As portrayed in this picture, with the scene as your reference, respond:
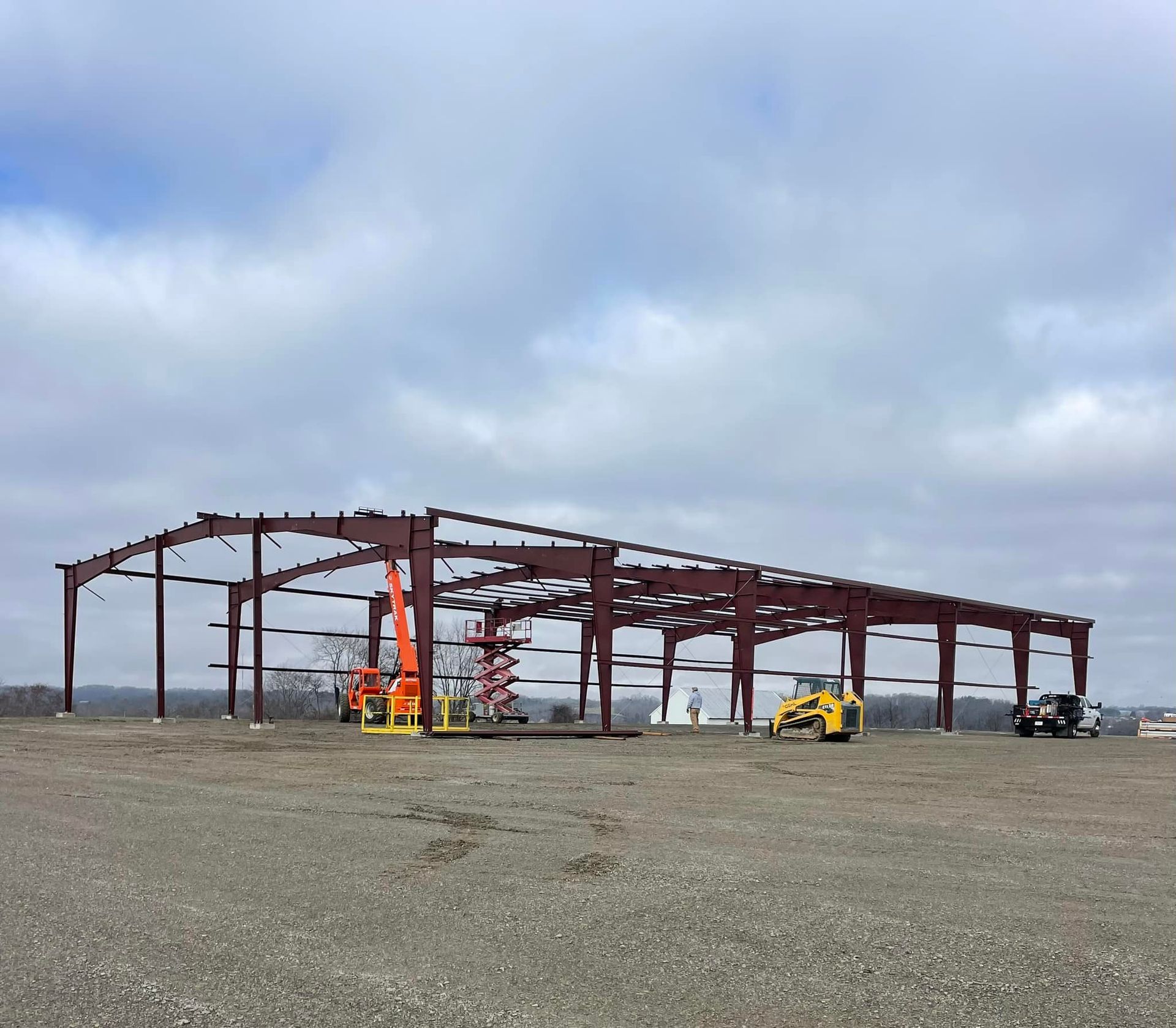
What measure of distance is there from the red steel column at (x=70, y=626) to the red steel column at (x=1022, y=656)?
1936 inches

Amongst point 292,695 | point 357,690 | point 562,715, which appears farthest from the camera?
point 292,695

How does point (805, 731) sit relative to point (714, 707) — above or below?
above

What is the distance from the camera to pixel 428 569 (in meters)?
34.2

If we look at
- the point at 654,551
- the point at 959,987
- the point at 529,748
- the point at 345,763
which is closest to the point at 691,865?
the point at 959,987

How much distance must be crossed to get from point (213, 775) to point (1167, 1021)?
16.6m

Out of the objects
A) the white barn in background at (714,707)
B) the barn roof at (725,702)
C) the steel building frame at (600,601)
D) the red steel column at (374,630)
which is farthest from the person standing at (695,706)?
the barn roof at (725,702)

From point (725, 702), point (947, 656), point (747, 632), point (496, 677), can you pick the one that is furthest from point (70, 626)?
point (725, 702)

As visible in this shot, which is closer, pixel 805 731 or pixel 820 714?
pixel 820 714

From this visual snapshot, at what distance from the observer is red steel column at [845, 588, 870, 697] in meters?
47.0

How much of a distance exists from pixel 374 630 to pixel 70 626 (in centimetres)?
1424

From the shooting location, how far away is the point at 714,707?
84438 mm

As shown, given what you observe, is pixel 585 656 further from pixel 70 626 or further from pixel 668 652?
pixel 70 626

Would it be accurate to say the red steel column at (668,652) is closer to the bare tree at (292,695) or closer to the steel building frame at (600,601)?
the steel building frame at (600,601)

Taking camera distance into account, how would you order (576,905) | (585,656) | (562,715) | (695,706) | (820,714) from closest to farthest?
(576,905), (820,714), (695,706), (585,656), (562,715)
